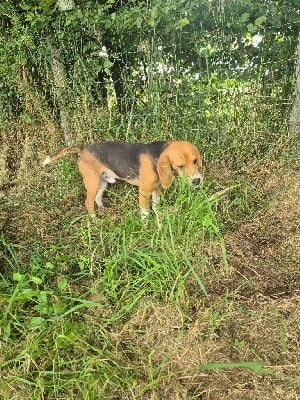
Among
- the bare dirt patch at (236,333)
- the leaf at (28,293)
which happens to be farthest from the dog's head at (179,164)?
the leaf at (28,293)

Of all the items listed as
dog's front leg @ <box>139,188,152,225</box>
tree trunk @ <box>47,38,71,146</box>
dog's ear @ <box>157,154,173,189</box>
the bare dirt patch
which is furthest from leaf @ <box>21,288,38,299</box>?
tree trunk @ <box>47,38,71,146</box>

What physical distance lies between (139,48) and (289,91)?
68.5 inches

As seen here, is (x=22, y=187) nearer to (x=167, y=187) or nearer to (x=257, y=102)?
(x=167, y=187)

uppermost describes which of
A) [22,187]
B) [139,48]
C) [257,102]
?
[139,48]

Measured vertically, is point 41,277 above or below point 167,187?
below

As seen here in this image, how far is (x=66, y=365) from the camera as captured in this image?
7.93 feet

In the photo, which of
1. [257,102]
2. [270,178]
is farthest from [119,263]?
[257,102]

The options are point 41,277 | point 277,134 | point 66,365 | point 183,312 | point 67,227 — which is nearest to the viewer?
point 66,365

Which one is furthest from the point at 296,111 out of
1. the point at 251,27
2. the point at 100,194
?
the point at 100,194

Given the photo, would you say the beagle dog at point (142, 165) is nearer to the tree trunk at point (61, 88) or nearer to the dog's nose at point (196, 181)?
the dog's nose at point (196, 181)

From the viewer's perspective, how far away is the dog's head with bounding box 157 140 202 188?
3.45 meters

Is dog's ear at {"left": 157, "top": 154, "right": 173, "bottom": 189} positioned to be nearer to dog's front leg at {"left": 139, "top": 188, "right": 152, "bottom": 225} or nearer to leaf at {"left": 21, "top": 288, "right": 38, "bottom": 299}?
dog's front leg at {"left": 139, "top": 188, "right": 152, "bottom": 225}

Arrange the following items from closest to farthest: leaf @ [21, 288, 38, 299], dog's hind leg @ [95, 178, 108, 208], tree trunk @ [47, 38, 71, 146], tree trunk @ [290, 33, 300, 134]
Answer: leaf @ [21, 288, 38, 299]
dog's hind leg @ [95, 178, 108, 208]
tree trunk @ [290, 33, 300, 134]
tree trunk @ [47, 38, 71, 146]

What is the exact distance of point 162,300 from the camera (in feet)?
9.21
